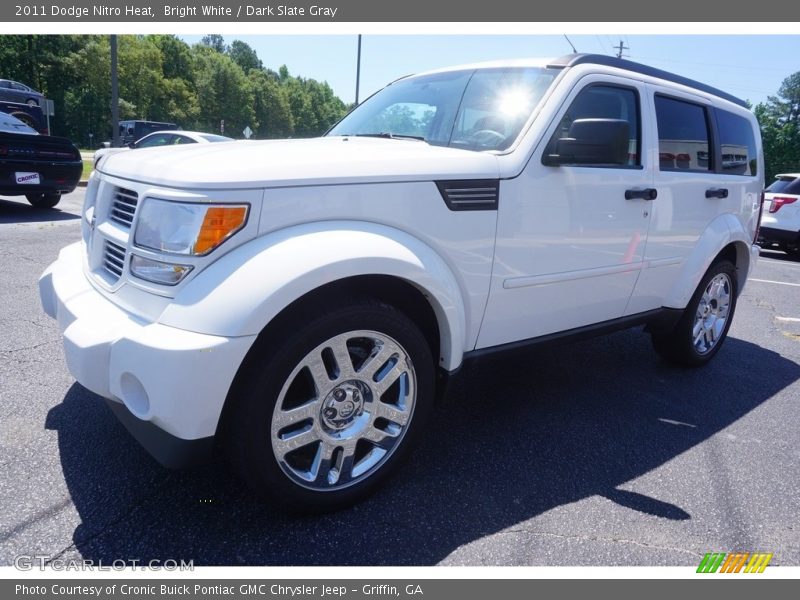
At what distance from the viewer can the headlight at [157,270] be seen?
6.34ft

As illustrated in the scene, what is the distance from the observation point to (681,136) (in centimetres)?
359

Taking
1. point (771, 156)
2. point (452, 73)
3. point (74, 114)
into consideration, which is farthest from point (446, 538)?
point (771, 156)

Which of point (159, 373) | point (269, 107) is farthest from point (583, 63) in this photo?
point (269, 107)

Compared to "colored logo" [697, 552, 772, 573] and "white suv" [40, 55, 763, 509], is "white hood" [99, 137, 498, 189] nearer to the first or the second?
"white suv" [40, 55, 763, 509]

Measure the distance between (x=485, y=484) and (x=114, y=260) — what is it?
1.84m

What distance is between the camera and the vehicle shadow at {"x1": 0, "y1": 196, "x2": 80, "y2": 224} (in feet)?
28.7

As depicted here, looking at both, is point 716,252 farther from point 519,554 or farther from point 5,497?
point 5,497

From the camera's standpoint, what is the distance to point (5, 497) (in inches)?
87.2

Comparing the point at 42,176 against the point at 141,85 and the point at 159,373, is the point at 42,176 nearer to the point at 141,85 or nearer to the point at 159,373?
the point at 159,373

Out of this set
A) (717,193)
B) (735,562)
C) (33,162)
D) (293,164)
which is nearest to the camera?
(293,164)

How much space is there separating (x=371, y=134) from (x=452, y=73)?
588mm

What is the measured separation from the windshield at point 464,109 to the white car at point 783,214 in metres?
10.0

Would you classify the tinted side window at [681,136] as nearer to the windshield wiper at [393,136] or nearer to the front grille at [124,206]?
the windshield wiper at [393,136]

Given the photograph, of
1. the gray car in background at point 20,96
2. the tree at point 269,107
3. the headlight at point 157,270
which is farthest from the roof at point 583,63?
the tree at point 269,107
